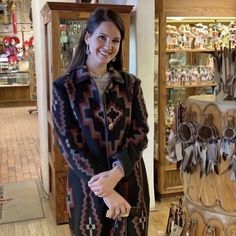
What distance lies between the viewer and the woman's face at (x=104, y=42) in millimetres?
1524

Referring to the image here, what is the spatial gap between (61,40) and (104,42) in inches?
66.2

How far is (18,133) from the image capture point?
7.39 metres

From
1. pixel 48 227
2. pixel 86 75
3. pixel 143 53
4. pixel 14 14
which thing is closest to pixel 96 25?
pixel 86 75

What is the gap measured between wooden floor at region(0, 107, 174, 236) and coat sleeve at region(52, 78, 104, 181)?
179cm

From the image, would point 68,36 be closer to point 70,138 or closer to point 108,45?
point 108,45

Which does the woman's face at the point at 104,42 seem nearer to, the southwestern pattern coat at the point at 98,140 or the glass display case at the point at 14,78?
the southwestern pattern coat at the point at 98,140

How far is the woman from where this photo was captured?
148 centimetres

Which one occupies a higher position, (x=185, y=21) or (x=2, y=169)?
(x=185, y=21)

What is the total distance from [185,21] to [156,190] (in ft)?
5.82

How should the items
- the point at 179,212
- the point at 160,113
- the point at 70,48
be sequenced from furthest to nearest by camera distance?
the point at 160,113 < the point at 70,48 < the point at 179,212

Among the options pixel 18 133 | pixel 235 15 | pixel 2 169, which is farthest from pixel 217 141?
pixel 18 133

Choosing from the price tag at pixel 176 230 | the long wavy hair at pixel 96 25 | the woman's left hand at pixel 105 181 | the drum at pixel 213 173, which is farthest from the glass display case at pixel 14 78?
the woman's left hand at pixel 105 181

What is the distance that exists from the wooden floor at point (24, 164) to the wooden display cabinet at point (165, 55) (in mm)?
213

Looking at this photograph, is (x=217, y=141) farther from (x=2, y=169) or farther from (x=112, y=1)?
(x=2, y=169)
